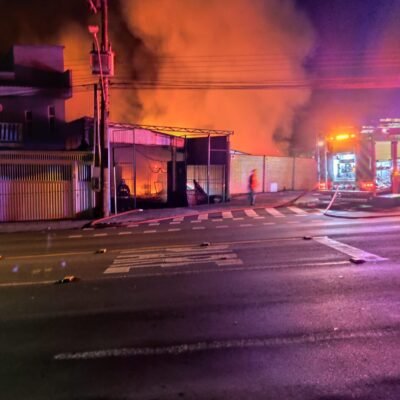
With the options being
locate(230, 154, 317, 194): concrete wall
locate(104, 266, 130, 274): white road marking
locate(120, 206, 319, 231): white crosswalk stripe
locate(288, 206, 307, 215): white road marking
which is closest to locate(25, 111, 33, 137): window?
locate(120, 206, 319, 231): white crosswalk stripe

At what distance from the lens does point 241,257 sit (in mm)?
8336

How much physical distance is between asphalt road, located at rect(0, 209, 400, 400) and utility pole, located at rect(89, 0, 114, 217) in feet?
25.5

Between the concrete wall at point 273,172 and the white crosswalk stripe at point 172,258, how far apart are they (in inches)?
686

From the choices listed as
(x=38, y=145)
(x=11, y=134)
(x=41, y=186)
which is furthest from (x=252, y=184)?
(x=11, y=134)

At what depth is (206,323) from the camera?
486 cm

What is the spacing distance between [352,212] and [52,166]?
453 inches

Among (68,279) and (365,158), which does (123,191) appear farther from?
(68,279)

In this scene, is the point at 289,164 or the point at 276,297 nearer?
the point at 276,297

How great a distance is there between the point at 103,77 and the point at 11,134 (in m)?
7.50

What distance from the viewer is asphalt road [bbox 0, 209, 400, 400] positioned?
11.6ft

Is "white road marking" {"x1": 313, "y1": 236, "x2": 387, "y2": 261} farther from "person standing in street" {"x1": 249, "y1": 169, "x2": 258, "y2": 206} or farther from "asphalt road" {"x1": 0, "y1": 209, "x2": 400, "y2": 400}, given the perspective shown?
"person standing in street" {"x1": 249, "y1": 169, "x2": 258, "y2": 206}

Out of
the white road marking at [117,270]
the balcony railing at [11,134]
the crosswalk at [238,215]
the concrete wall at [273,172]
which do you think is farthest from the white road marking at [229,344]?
the concrete wall at [273,172]

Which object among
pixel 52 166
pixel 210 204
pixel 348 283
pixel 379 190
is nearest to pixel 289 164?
pixel 210 204

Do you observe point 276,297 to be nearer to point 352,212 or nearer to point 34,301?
point 34,301
